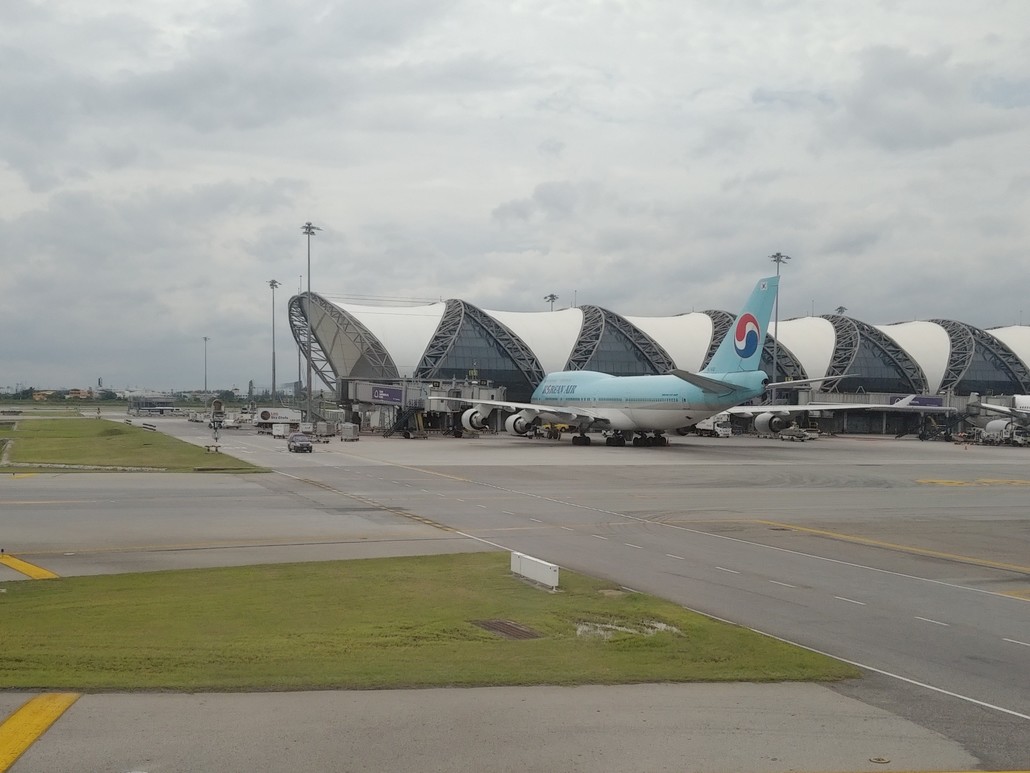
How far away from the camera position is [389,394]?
298 feet

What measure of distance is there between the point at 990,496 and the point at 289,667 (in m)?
35.6

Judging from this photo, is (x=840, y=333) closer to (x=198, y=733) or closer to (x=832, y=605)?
(x=832, y=605)

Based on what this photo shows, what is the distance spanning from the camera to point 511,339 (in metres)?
111

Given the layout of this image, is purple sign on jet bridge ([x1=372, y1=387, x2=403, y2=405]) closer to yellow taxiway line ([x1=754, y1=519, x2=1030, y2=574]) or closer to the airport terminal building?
the airport terminal building

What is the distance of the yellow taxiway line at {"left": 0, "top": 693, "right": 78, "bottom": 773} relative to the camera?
8523mm

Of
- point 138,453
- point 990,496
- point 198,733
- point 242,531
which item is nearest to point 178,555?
point 242,531

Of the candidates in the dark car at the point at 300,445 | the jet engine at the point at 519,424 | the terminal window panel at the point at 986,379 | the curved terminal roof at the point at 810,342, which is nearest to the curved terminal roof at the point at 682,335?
the curved terminal roof at the point at 810,342

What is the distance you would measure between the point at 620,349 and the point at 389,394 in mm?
35138

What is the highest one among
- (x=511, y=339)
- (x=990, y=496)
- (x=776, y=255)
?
(x=776, y=255)

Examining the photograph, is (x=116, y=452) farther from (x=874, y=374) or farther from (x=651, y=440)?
(x=874, y=374)

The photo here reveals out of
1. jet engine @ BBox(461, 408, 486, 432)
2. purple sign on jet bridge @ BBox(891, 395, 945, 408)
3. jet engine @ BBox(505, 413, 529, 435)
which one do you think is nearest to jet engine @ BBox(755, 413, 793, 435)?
jet engine @ BBox(505, 413, 529, 435)

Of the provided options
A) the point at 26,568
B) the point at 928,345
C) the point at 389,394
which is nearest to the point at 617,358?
the point at 389,394

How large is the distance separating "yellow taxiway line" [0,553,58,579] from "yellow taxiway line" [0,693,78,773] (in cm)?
886

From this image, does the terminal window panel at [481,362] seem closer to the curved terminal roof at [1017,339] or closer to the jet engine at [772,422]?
the jet engine at [772,422]
